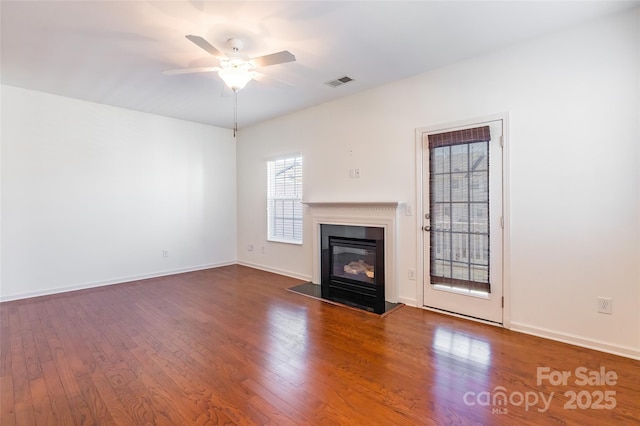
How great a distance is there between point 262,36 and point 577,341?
154 inches

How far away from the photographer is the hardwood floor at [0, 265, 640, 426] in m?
1.84

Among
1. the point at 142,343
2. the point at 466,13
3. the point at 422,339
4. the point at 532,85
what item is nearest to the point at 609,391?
the point at 422,339

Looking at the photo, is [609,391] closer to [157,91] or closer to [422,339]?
[422,339]

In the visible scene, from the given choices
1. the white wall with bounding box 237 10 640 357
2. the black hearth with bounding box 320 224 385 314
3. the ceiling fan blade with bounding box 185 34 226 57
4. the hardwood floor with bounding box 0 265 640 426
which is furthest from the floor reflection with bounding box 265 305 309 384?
the ceiling fan blade with bounding box 185 34 226 57

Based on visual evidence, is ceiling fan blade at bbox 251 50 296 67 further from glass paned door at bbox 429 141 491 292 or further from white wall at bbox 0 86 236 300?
white wall at bbox 0 86 236 300

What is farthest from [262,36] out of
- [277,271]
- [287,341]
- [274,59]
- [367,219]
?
[277,271]

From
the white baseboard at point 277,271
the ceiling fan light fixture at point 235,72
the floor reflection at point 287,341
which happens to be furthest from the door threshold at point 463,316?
the ceiling fan light fixture at point 235,72

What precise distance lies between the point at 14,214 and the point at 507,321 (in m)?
6.13

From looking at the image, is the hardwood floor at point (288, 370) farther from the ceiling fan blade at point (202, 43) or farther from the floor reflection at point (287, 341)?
the ceiling fan blade at point (202, 43)

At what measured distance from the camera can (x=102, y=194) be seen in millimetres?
4781

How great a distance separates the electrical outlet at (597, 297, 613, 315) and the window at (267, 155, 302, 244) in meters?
3.77

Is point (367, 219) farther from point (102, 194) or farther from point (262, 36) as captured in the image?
point (102, 194)

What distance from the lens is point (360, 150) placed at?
14.0 feet

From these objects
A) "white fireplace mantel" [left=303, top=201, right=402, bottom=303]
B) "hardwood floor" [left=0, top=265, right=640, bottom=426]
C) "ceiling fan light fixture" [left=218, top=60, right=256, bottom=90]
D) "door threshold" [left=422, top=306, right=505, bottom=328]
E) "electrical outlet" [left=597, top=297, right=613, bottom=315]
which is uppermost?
"ceiling fan light fixture" [left=218, top=60, right=256, bottom=90]
